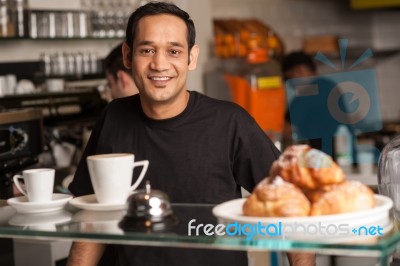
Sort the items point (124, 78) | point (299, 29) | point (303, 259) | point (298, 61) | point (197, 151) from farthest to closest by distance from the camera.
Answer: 1. point (299, 29)
2. point (298, 61)
3. point (124, 78)
4. point (197, 151)
5. point (303, 259)

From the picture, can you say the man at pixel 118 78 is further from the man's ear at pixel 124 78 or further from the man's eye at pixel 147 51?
the man's eye at pixel 147 51

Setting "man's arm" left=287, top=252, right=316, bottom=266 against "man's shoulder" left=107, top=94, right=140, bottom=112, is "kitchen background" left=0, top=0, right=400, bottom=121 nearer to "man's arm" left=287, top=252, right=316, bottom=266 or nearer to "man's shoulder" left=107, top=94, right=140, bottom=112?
"man's shoulder" left=107, top=94, right=140, bottom=112

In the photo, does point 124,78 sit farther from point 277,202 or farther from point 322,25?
point 322,25

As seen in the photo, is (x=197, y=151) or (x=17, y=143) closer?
(x=197, y=151)

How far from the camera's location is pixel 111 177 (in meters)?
1.50

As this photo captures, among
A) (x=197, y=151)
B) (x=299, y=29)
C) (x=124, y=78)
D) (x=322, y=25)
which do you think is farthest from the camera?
(x=322, y=25)

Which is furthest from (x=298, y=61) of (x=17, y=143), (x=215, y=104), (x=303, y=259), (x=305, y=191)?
(x=305, y=191)

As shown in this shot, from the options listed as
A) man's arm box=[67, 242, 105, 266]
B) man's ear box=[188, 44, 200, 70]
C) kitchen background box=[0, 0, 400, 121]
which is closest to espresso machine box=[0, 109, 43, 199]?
man's arm box=[67, 242, 105, 266]

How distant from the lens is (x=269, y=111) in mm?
5586

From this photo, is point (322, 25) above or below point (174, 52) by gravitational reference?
above

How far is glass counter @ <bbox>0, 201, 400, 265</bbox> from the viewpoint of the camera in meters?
1.13

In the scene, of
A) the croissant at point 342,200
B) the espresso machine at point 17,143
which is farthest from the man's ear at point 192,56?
the espresso machine at point 17,143

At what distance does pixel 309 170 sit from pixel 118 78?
239 centimetres

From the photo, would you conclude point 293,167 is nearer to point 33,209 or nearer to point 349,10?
point 33,209
